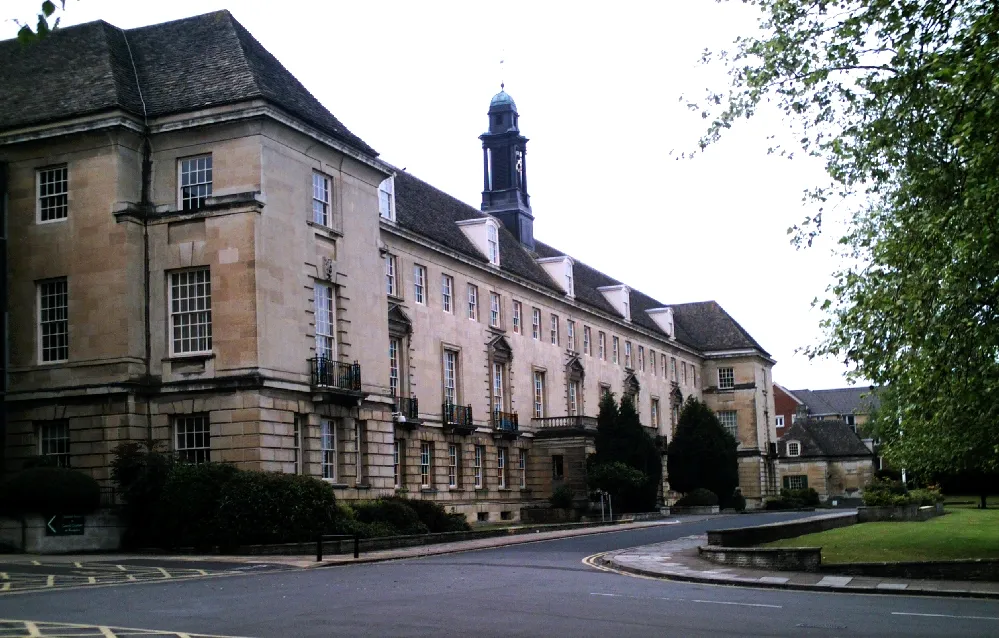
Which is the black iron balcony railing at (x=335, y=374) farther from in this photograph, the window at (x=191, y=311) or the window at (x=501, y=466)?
the window at (x=501, y=466)

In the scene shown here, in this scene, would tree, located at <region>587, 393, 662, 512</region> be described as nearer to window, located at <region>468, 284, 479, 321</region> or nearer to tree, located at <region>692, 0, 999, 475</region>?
window, located at <region>468, 284, 479, 321</region>

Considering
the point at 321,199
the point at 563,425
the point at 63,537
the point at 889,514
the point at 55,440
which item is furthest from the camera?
the point at 563,425

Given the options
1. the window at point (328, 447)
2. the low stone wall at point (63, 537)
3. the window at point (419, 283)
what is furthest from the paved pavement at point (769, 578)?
the window at point (419, 283)

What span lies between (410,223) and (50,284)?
19.1 metres

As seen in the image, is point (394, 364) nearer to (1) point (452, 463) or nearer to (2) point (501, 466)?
(1) point (452, 463)

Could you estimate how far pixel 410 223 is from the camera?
50.6 meters

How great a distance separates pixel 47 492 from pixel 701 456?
49617 millimetres

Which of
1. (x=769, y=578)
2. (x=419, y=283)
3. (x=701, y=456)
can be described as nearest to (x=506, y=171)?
(x=701, y=456)

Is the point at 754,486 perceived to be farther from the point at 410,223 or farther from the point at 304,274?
the point at 304,274

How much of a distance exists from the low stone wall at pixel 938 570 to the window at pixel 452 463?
32.6 m

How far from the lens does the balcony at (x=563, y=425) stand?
61.2 metres

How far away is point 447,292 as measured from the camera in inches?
2124

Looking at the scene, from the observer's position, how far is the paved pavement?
62.1ft

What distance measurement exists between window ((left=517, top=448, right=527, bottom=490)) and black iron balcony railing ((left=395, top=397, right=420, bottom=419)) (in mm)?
12510
